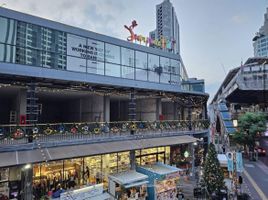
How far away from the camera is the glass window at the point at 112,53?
2734 centimetres

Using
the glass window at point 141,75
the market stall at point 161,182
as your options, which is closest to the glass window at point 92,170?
the market stall at point 161,182

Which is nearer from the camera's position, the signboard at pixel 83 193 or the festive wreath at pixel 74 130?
the signboard at pixel 83 193

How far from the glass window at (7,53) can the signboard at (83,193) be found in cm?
1401

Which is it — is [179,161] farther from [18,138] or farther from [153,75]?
[18,138]

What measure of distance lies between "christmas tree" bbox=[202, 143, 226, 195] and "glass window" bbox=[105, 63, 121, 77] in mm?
15321

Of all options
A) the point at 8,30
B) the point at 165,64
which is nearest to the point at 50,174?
the point at 8,30

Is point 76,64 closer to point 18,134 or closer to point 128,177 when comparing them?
point 18,134

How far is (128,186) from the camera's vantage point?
14.5 metres

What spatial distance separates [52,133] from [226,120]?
4877 cm

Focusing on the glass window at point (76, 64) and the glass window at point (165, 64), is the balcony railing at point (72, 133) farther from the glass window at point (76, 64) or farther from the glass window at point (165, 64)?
the glass window at point (165, 64)

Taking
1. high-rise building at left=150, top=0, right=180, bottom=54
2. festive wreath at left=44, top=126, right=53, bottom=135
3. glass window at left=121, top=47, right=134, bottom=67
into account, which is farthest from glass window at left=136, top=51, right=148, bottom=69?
high-rise building at left=150, top=0, right=180, bottom=54

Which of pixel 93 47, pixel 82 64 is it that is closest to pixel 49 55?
pixel 82 64

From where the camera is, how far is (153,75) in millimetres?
31266

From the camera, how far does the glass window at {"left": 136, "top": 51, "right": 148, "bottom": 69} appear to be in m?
30.1
